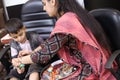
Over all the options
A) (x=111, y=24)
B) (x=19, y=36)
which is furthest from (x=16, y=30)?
(x=111, y=24)

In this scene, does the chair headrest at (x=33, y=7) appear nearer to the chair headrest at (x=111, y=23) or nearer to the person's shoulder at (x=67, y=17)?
the chair headrest at (x=111, y=23)

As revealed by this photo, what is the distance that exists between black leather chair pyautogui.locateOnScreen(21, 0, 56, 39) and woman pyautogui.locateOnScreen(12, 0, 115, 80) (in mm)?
780

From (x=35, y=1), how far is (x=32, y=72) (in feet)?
2.77

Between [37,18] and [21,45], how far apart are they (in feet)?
1.79

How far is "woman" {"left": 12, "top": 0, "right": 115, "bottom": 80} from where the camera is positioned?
57.4 inches

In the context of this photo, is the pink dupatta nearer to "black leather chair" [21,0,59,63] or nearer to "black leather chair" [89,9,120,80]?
"black leather chair" [89,9,120,80]

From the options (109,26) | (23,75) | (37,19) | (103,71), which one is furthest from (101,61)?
(37,19)

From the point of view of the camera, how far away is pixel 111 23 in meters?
1.74

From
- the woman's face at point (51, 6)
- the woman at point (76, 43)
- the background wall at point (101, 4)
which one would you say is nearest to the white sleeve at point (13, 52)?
the woman at point (76, 43)

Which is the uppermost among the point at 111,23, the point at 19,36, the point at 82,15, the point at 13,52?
the point at 82,15

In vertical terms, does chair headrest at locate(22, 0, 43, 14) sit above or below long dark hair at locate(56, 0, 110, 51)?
below

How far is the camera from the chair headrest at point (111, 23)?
172 centimetres

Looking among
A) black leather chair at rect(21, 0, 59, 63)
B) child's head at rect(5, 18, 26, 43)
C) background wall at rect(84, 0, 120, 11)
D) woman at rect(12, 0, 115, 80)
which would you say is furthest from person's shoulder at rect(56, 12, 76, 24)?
background wall at rect(84, 0, 120, 11)

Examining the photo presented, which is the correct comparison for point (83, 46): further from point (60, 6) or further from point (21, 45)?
point (21, 45)
